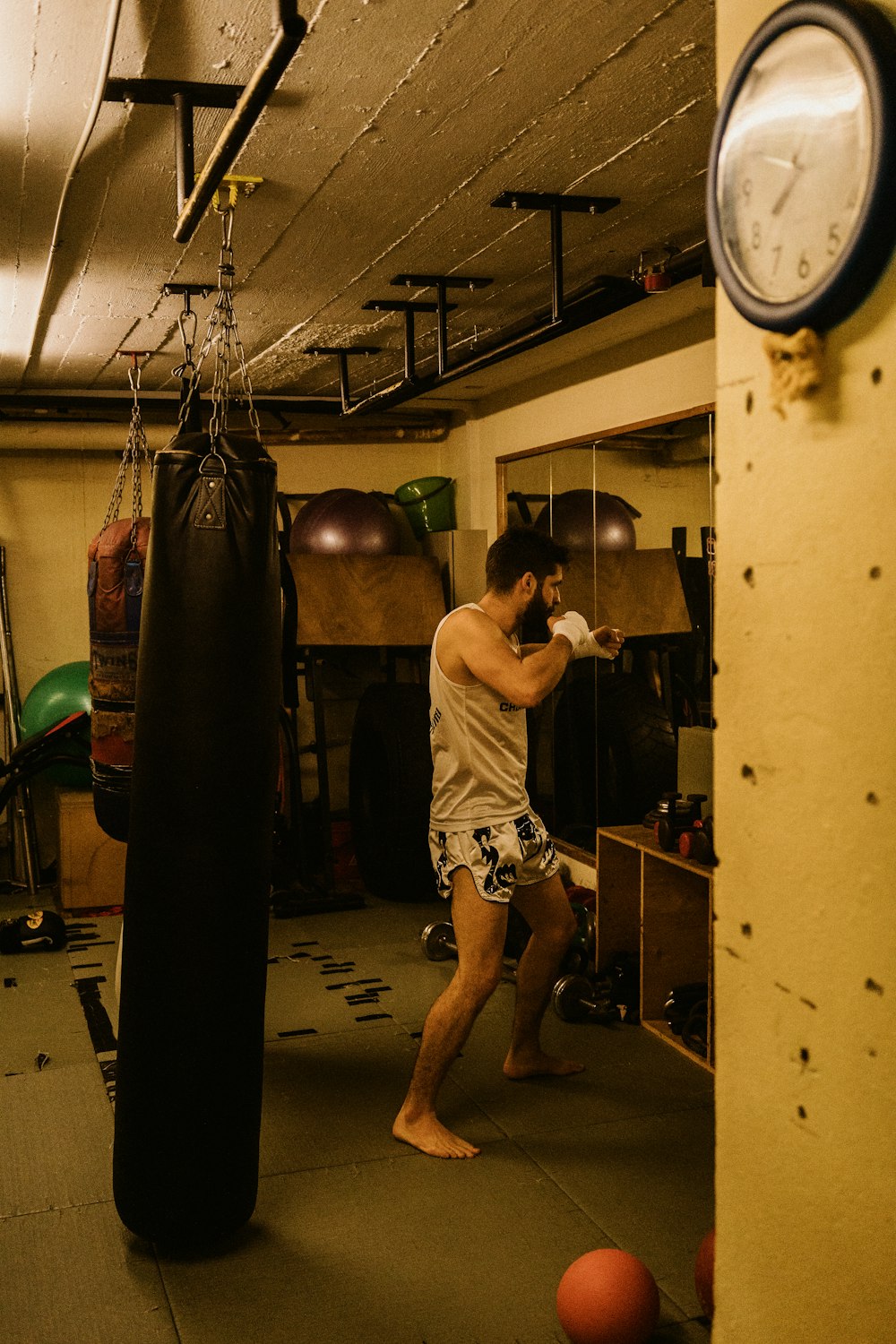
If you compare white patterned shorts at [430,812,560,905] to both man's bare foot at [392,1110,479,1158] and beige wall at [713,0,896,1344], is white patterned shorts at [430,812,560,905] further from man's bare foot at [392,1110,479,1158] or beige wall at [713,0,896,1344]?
beige wall at [713,0,896,1344]

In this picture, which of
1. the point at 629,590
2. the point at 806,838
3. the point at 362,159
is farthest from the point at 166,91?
the point at 629,590

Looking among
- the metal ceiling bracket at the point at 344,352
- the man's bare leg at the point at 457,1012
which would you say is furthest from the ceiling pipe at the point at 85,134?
the man's bare leg at the point at 457,1012

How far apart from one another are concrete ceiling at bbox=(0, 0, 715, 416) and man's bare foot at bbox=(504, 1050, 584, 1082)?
2514 mm

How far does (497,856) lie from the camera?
3471 mm

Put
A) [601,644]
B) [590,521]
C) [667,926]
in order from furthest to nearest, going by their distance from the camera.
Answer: [590,521], [667,926], [601,644]

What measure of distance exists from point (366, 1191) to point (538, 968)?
0.90 metres

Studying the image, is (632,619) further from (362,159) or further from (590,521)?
(362,159)

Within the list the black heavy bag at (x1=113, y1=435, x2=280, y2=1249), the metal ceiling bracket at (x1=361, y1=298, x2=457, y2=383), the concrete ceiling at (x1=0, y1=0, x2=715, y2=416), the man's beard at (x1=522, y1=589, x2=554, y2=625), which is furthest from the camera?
the metal ceiling bracket at (x1=361, y1=298, x2=457, y2=383)

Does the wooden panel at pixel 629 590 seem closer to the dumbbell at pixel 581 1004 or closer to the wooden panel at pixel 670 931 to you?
the wooden panel at pixel 670 931

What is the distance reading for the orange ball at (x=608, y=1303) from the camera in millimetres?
2436

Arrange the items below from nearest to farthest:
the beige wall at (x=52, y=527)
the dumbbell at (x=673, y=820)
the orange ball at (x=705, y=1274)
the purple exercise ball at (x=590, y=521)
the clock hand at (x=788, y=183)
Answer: the clock hand at (x=788, y=183) < the orange ball at (x=705, y=1274) < the dumbbell at (x=673, y=820) < the purple exercise ball at (x=590, y=521) < the beige wall at (x=52, y=527)

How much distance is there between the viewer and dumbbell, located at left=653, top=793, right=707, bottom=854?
13.8 ft

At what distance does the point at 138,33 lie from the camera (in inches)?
94.3

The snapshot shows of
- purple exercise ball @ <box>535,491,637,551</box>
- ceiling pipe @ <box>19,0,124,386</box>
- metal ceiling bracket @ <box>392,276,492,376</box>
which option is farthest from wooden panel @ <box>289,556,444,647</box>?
metal ceiling bracket @ <box>392,276,492,376</box>
